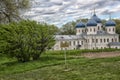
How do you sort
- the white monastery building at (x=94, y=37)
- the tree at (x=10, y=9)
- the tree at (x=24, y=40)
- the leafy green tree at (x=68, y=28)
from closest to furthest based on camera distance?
1. the tree at (x=24, y=40)
2. the tree at (x=10, y=9)
3. the white monastery building at (x=94, y=37)
4. the leafy green tree at (x=68, y=28)

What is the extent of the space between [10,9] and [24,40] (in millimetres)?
6767

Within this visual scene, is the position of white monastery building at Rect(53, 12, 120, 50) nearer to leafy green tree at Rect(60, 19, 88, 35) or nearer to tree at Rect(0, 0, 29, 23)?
leafy green tree at Rect(60, 19, 88, 35)

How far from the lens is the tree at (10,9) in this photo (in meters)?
29.0

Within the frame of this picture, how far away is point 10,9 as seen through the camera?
29.1 meters

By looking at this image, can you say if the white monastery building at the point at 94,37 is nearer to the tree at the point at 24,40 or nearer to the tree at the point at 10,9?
the tree at the point at 10,9

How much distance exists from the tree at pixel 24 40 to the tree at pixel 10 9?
5.13 metres

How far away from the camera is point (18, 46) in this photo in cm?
2338

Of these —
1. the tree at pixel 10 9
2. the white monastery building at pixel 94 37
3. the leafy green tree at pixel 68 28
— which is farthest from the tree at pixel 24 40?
the leafy green tree at pixel 68 28

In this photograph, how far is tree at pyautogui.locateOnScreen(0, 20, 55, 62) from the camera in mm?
23094

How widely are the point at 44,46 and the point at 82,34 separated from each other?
1831 inches

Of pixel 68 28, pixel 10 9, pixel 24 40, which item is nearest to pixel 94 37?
pixel 68 28

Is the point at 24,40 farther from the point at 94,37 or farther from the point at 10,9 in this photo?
the point at 94,37


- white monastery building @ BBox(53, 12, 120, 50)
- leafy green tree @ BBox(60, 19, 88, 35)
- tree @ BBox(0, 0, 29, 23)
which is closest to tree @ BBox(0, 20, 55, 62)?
tree @ BBox(0, 0, 29, 23)

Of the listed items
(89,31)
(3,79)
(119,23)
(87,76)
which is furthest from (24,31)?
(119,23)
